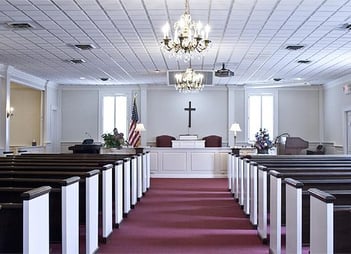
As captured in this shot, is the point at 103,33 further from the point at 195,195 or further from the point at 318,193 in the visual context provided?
the point at 318,193

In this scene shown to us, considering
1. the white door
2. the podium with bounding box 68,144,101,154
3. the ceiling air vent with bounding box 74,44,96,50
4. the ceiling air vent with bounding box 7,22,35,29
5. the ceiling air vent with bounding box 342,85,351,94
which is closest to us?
the ceiling air vent with bounding box 7,22,35,29

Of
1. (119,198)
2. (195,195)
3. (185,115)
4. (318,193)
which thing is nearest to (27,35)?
(119,198)

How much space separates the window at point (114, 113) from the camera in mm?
16641

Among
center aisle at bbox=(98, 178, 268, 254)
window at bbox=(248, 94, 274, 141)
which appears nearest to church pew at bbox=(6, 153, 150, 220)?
center aisle at bbox=(98, 178, 268, 254)

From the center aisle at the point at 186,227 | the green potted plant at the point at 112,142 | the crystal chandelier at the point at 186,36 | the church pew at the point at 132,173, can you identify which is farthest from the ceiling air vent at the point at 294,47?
the green potted plant at the point at 112,142

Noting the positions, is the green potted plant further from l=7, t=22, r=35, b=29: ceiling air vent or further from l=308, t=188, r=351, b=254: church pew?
l=308, t=188, r=351, b=254: church pew

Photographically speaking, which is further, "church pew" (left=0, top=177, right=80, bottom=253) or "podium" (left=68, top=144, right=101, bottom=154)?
"podium" (left=68, top=144, right=101, bottom=154)

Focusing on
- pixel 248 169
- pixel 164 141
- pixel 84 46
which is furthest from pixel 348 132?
pixel 84 46

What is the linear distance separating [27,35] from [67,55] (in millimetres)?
2143

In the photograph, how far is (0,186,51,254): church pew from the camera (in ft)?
9.24

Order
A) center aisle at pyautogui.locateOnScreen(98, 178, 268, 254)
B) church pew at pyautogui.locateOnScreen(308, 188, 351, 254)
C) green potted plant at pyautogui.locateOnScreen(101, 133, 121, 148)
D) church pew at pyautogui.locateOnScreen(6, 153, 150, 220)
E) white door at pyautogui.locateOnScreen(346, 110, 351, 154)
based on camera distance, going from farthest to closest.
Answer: white door at pyautogui.locateOnScreen(346, 110, 351, 154), green potted plant at pyautogui.locateOnScreen(101, 133, 121, 148), church pew at pyautogui.locateOnScreen(6, 153, 150, 220), center aisle at pyautogui.locateOnScreen(98, 178, 268, 254), church pew at pyautogui.locateOnScreen(308, 188, 351, 254)

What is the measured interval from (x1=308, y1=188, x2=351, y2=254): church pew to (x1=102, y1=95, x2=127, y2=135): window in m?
13.5

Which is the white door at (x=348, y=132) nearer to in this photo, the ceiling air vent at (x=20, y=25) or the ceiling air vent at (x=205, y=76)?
the ceiling air vent at (x=205, y=76)

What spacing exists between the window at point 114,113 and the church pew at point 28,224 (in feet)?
42.4
